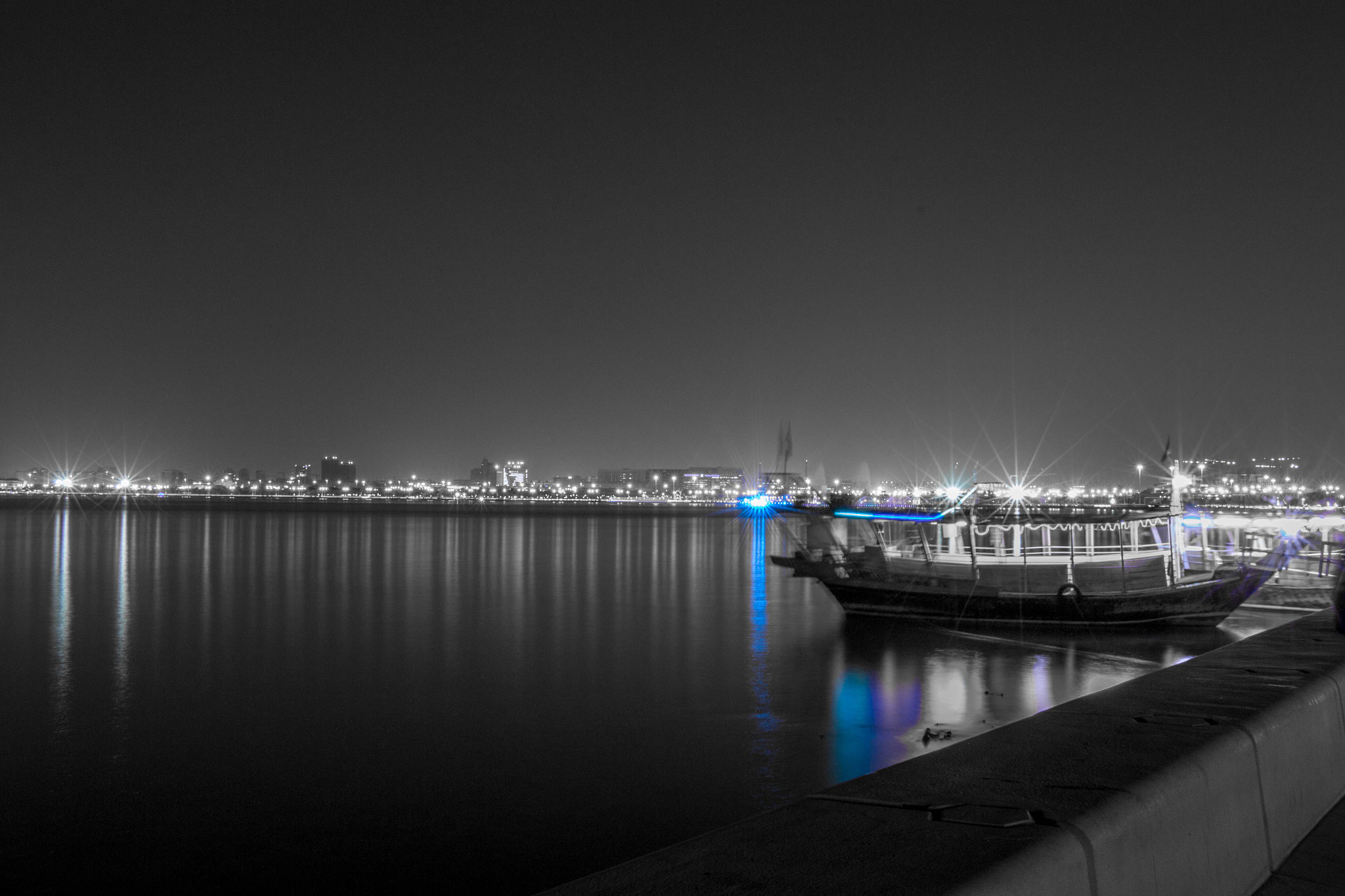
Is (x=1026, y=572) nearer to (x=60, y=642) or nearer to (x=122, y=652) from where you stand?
(x=122, y=652)

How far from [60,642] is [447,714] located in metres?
18.7

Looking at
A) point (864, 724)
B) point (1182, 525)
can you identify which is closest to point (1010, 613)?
point (1182, 525)

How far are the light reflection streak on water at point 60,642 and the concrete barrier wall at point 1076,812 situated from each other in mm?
21503

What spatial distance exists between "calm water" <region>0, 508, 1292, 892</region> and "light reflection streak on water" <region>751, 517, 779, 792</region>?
0.14m

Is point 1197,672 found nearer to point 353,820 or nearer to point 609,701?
point 353,820

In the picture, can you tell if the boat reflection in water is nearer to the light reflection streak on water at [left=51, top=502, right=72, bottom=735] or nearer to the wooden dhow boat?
the wooden dhow boat

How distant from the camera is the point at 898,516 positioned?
36.6m

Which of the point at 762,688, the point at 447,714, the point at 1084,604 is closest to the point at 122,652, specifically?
the point at 447,714

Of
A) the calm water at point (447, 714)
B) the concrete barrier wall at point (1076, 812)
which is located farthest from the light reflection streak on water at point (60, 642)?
the concrete barrier wall at point (1076, 812)

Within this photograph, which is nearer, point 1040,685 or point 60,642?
point 1040,685

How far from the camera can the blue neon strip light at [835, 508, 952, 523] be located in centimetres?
3603

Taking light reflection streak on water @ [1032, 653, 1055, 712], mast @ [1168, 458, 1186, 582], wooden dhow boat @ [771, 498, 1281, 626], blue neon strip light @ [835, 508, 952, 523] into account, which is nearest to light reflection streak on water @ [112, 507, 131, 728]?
light reflection streak on water @ [1032, 653, 1055, 712]

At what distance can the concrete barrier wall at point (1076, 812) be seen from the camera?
3.34 metres

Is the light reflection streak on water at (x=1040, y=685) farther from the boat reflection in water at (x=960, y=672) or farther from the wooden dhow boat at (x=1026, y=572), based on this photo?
the wooden dhow boat at (x=1026, y=572)
